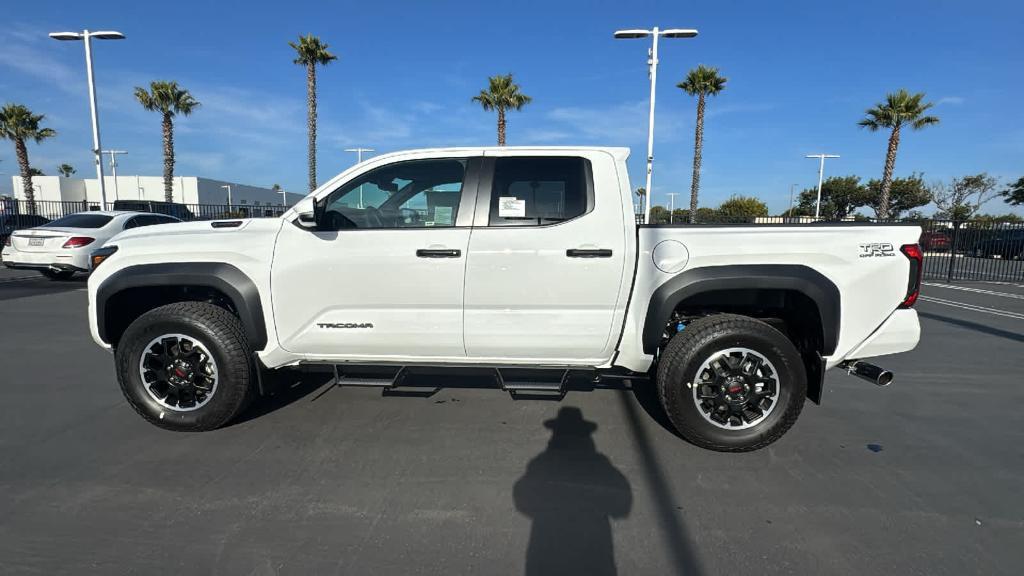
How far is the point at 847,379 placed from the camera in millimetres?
4719

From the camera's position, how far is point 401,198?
11.1 ft

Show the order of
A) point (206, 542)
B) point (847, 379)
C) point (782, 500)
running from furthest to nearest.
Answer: point (847, 379), point (782, 500), point (206, 542)

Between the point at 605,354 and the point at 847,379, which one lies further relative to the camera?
the point at 847,379

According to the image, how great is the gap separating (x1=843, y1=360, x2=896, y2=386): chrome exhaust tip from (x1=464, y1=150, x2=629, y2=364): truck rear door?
5.16ft

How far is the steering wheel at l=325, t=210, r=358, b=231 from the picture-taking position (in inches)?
127

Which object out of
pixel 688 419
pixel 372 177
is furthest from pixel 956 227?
pixel 372 177

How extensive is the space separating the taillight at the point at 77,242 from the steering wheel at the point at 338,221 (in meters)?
9.79

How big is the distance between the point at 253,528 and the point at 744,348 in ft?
9.61

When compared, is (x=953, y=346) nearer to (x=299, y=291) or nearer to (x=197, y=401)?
(x=299, y=291)

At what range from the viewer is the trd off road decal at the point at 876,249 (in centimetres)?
299

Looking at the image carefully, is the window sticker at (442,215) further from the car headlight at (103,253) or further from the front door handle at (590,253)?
the car headlight at (103,253)

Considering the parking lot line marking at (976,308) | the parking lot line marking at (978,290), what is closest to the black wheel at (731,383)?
the parking lot line marking at (976,308)

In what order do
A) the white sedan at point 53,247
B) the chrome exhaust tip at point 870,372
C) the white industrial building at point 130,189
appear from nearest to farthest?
the chrome exhaust tip at point 870,372, the white sedan at point 53,247, the white industrial building at point 130,189

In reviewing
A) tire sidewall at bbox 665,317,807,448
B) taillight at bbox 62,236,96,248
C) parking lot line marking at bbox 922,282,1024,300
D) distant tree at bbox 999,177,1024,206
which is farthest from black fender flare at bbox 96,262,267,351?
distant tree at bbox 999,177,1024,206
